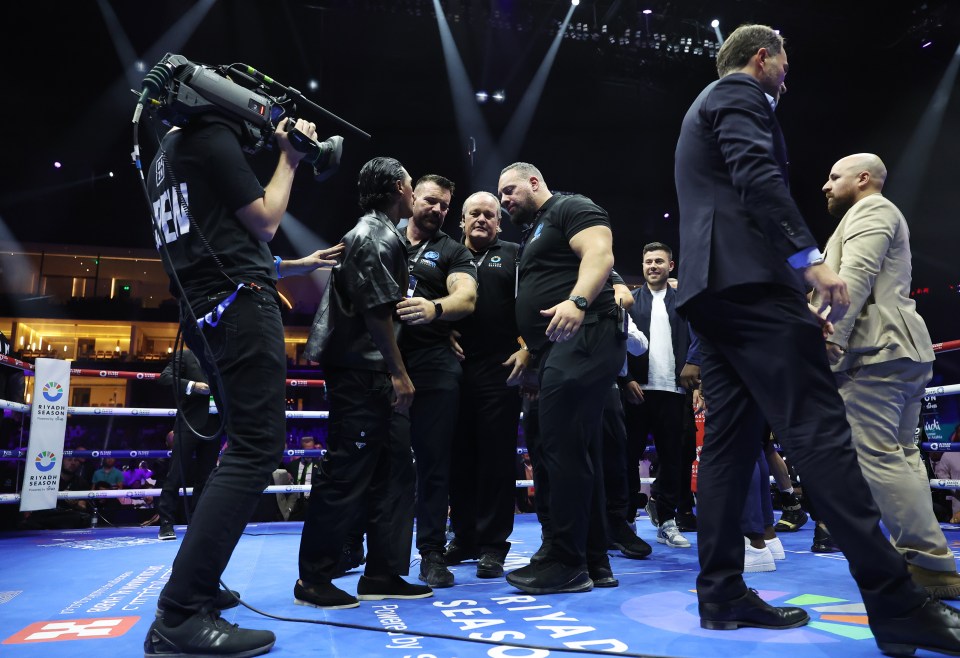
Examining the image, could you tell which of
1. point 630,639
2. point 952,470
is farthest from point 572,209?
point 952,470

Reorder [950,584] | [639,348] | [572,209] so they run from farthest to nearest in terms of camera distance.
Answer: [639,348]
[572,209]
[950,584]

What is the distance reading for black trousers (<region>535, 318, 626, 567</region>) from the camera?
2270mm

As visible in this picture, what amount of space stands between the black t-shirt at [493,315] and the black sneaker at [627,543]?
1.12m

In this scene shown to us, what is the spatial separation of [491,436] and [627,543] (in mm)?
958

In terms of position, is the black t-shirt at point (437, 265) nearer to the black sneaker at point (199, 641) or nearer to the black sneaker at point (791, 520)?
the black sneaker at point (199, 641)

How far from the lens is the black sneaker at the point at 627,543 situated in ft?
10.2

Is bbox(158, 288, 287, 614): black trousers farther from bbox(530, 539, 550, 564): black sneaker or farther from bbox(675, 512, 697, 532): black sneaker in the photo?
bbox(675, 512, 697, 532): black sneaker

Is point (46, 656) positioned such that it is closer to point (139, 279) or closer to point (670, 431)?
point (670, 431)

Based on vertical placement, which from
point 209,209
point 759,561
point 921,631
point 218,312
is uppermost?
point 209,209

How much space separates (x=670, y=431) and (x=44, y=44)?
946cm

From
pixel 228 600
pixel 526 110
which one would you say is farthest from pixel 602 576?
pixel 526 110

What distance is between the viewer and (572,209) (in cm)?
245

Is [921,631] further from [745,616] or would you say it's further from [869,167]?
[869,167]

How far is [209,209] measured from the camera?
1.77m
